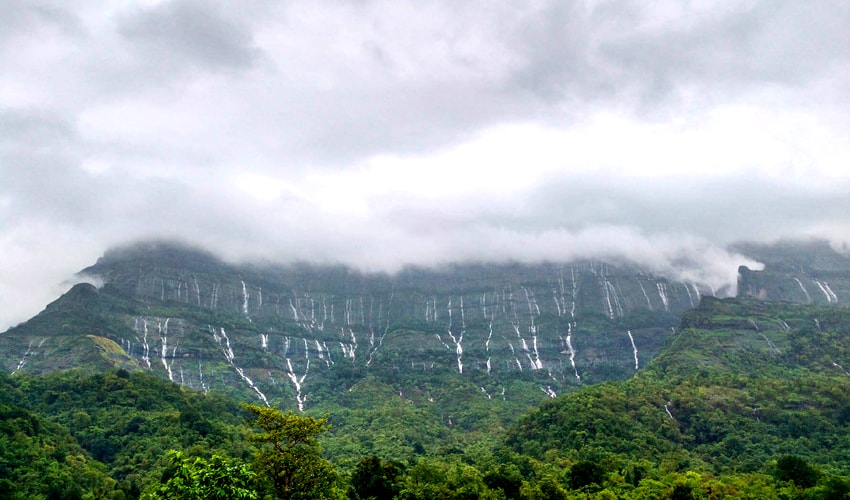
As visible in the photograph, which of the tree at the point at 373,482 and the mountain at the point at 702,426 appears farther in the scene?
the mountain at the point at 702,426

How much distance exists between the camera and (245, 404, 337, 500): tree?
56.6m

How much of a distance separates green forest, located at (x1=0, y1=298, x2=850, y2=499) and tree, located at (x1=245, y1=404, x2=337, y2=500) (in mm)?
133

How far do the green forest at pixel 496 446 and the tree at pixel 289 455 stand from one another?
0.13 metres

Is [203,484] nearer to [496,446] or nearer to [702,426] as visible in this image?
[496,446]

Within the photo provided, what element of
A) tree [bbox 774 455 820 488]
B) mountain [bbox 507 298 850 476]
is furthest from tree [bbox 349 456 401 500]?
tree [bbox 774 455 820 488]

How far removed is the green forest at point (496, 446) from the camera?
9012 cm

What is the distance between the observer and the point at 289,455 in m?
57.9

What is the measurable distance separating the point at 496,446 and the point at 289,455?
128545mm

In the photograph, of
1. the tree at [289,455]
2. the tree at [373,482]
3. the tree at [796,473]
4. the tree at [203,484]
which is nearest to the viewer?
the tree at [203,484]

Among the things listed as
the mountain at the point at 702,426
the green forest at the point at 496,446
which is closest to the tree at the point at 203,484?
the green forest at the point at 496,446

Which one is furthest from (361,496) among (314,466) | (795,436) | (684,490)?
(795,436)

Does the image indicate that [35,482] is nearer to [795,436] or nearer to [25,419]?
[25,419]

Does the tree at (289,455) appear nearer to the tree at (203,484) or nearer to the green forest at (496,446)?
the green forest at (496,446)

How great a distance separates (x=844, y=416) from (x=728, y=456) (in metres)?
34.7
